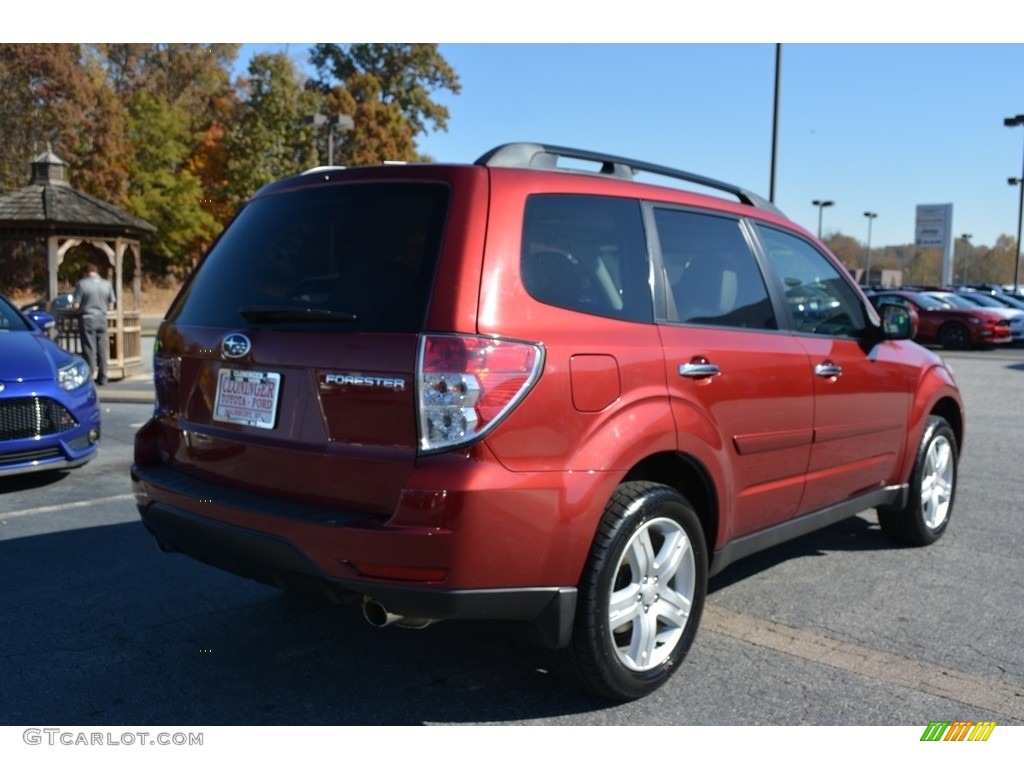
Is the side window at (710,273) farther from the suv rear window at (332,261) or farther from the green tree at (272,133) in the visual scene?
the green tree at (272,133)

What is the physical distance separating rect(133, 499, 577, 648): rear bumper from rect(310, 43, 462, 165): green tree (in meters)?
42.2

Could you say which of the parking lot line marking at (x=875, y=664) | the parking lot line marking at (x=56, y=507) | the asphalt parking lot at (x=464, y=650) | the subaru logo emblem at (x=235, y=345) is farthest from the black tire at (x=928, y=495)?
the parking lot line marking at (x=56, y=507)

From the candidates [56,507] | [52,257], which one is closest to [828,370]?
[56,507]

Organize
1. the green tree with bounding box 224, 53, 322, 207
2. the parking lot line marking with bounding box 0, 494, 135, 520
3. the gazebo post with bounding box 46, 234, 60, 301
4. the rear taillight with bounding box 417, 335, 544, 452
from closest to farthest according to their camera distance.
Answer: the rear taillight with bounding box 417, 335, 544, 452 < the parking lot line marking with bounding box 0, 494, 135, 520 < the gazebo post with bounding box 46, 234, 60, 301 < the green tree with bounding box 224, 53, 322, 207

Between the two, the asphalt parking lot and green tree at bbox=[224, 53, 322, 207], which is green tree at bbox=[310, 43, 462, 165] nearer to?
green tree at bbox=[224, 53, 322, 207]

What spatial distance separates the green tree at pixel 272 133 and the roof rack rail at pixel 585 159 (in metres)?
41.3

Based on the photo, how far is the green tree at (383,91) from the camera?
149ft

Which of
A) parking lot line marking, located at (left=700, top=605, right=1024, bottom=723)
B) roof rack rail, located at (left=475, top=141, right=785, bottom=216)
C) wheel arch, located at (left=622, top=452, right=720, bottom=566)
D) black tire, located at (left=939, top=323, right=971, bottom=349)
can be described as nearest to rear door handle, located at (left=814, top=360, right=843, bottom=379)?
roof rack rail, located at (left=475, top=141, right=785, bottom=216)

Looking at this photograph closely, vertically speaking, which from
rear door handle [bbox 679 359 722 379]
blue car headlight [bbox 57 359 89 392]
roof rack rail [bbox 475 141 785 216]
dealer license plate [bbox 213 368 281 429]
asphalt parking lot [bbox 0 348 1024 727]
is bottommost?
asphalt parking lot [bbox 0 348 1024 727]

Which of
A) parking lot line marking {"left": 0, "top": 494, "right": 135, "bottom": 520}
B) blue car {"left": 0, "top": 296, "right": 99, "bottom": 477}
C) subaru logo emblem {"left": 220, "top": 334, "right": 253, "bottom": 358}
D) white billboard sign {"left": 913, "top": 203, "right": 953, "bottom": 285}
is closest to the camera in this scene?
subaru logo emblem {"left": 220, "top": 334, "right": 253, "bottom": 358}

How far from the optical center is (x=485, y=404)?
2.89 m

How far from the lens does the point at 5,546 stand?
5.32 meters

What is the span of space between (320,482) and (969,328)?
2557cm

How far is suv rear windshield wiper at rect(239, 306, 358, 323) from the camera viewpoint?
3090 mm
